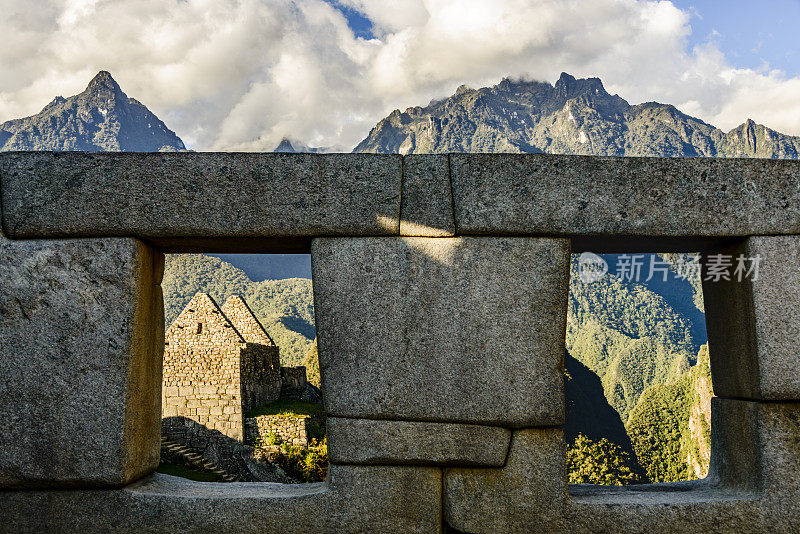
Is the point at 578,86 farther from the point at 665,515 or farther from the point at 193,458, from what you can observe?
the point at 665,515

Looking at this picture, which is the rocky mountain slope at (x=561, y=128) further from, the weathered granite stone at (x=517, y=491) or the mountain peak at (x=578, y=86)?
the weathered granite stone at (x=517, y=491)

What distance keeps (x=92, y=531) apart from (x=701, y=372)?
34.2 metres

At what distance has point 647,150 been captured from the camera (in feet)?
426

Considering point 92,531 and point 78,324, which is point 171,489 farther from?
point 78,324

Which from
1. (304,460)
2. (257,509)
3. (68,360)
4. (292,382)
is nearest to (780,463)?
(257,509)

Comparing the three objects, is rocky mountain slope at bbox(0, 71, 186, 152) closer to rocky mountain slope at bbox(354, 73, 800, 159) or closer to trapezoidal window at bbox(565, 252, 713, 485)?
rocky mountain slope at bbox(354, 73, 800, 159)

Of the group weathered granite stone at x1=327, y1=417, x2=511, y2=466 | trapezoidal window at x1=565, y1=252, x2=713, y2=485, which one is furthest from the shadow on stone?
weathered granite stone at x1=327, y1=417, x2=511, y2=466

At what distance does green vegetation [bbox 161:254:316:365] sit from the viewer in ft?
169

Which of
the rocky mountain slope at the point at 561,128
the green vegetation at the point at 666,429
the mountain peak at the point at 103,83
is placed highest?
the mountain peak at the point at 103,83

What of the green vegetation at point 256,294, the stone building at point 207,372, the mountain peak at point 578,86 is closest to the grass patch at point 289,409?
the stone building at point 207,372

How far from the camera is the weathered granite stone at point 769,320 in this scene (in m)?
2.50

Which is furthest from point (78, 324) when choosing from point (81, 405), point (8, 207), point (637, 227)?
point (637, 227)

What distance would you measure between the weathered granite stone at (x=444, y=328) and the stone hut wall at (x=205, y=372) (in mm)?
14966

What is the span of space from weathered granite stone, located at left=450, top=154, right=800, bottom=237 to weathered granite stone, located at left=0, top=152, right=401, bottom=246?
40 cm
